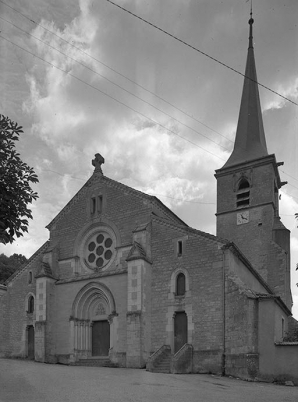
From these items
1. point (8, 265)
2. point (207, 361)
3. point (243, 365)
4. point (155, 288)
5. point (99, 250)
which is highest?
point (99, 250)

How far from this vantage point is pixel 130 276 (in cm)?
2748

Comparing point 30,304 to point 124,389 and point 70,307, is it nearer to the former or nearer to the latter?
point 70,307

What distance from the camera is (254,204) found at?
3803 cm

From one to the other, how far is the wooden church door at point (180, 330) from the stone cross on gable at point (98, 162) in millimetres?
10946

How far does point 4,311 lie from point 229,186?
19.2 metres

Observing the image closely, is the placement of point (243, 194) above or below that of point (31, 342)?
above

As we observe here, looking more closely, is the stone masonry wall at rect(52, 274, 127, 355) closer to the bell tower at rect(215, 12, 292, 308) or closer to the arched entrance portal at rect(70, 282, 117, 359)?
the arched entrance portal at rect(70, 282, 117, 359)

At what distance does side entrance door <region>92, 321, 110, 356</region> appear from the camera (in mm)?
29391

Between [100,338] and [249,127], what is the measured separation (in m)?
22.2

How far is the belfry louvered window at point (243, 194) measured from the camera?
3891cm

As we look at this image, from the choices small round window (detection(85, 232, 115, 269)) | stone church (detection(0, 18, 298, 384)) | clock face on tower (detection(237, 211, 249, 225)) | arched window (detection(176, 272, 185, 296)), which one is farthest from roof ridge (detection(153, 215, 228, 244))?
Answer: clock face on tower (detection(237, 211, 249, 225))

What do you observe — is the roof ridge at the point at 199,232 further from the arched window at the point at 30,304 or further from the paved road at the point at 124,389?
the arched window at the point at 30,304

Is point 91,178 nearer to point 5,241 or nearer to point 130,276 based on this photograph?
point 130,276

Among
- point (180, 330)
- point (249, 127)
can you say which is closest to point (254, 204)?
point (249, 127)
